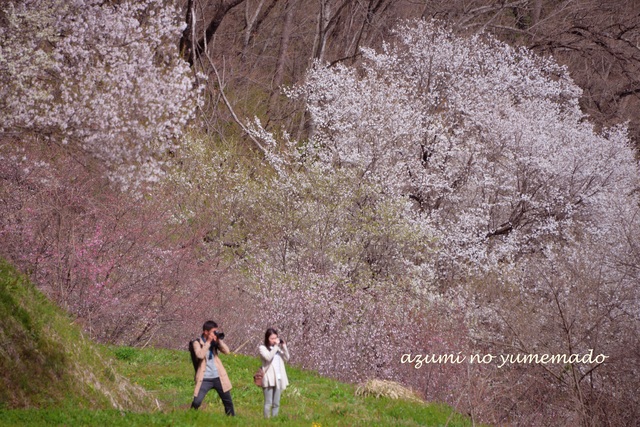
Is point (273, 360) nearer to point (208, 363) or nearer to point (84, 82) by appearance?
point (208, 363)

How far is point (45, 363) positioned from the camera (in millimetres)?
10164

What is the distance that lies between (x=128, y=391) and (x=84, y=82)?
7361mm

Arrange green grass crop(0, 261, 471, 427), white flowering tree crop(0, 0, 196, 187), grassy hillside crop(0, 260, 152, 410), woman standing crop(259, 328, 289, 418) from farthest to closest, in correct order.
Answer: white flowering tree crop(0, 0, 196, 187)
grassy hillside crop(0, 260, 152, 410)
woman standing crop(259, 328, 289, 418)
green grass crop(0, 261, 471, 427)

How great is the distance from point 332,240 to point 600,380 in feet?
26.5

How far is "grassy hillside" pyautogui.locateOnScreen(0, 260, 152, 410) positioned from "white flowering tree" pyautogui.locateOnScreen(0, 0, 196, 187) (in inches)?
175

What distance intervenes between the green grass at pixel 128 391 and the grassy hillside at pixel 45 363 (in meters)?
0.01

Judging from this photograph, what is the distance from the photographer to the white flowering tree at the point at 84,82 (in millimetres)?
14336

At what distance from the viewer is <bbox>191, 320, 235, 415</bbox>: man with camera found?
30.0 feet

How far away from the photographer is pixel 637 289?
20.5 meters

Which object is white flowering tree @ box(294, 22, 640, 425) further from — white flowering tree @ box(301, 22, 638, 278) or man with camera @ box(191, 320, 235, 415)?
man with camera @ box(191, 320, 235, 415)

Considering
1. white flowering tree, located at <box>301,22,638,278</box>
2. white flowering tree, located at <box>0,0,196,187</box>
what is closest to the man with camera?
white flowering tree, located at <box>0,0,196,187</box>

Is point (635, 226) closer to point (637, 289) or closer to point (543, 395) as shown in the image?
point (637, 289)

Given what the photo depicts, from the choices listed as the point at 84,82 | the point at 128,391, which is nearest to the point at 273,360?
the point at 128,391

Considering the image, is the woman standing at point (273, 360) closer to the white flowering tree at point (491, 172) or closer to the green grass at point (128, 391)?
the green grass at point (128, 391)
